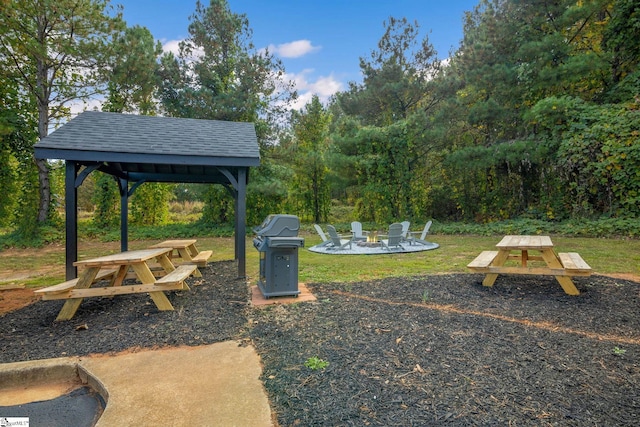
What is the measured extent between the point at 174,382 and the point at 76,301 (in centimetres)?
214

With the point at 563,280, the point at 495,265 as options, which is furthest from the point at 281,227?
the point at 563,280

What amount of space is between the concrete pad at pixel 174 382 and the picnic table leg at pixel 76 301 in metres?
1.11

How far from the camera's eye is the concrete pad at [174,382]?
1.81 m

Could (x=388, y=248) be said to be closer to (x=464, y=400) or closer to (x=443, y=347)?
(x=443, y=347)

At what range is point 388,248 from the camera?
8617 mm

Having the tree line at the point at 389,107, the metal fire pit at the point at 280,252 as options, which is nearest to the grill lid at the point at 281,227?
the metal fire pit at the point at 280,252

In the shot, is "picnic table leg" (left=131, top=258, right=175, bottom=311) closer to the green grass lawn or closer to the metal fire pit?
the metal fire pit

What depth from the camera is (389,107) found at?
14.3m

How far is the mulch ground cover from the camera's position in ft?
6.15

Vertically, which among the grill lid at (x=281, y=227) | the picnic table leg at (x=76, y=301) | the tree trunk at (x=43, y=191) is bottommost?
the picnic table leg at (x=76, y=301)

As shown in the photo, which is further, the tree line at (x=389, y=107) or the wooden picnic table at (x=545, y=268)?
the tree line at (x=389, y=107)

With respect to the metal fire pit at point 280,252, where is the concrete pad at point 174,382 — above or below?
below

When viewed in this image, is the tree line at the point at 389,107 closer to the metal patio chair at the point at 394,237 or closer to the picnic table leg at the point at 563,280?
the metal patio chair at the point at 394,237

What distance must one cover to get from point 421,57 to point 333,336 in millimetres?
13916
